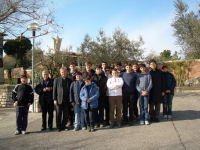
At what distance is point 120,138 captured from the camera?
4.93m

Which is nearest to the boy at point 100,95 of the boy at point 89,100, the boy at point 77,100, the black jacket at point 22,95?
the boy at point 89,100

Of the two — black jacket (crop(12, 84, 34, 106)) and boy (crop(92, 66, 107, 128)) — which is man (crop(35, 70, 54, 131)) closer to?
black jacket (crop(12, 84, 34, 106))

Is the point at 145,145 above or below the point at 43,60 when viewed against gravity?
below

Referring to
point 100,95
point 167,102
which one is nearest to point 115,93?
point 100,95

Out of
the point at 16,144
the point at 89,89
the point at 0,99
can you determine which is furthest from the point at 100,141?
the point at 0,99

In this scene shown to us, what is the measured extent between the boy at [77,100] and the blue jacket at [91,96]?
178 millimetres

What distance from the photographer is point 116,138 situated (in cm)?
493

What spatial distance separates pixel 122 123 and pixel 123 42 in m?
10.9

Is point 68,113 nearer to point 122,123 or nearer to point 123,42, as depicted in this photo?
point 122,123

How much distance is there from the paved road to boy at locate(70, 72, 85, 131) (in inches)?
15.0

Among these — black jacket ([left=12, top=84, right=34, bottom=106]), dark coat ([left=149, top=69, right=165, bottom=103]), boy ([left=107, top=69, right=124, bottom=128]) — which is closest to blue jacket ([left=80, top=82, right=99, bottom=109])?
boy ([left=107, top=69, right=124, bottom=128])

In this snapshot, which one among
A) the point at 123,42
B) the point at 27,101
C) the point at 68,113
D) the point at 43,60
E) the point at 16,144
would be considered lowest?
the point at 16,144

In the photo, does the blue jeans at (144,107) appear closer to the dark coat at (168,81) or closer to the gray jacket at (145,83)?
the gray jacket at (145,83)

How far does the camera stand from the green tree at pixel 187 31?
18500 millimetres
